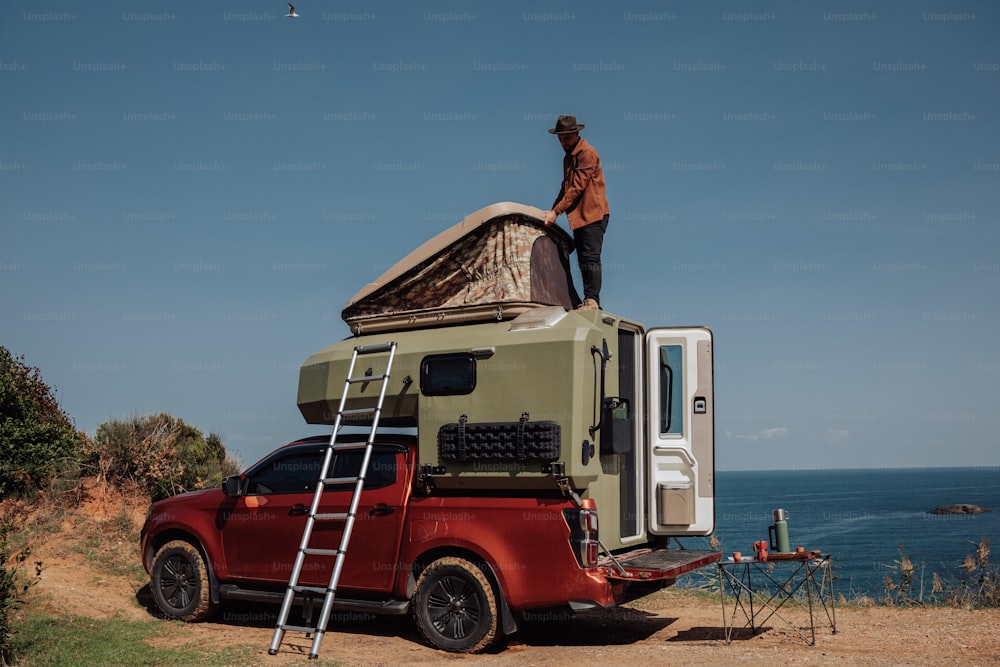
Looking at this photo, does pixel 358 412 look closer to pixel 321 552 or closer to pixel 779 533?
pixel 321 552

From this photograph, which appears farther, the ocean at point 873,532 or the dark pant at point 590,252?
the ocean at point 873,532

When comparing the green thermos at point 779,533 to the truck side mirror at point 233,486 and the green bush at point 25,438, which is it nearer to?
the truck side mirror at point 233,486

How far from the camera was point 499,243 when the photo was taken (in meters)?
8.87

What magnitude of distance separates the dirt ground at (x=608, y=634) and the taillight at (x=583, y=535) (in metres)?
0.87

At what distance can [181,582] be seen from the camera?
9.36m

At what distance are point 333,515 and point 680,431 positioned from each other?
3.54 meters

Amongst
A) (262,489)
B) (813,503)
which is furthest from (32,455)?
(813,503)

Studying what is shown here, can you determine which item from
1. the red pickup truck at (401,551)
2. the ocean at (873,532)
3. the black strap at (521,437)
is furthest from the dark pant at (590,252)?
the ocean at (873,532)

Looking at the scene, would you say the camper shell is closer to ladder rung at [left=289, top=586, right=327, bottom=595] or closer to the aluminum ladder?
the aluminum ladder

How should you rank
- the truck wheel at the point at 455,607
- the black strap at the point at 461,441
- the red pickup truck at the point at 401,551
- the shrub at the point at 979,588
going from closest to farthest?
the red pickup truck at the point at 401,551
the truck wheel at the point at 455,607
the black strap at the point at 461,441
the shrub at the point at 979,588

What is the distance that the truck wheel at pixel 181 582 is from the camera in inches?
361

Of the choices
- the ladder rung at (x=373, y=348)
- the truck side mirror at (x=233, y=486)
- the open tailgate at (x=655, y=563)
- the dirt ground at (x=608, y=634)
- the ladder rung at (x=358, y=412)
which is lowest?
the dirt ground at (x=608, y=634)

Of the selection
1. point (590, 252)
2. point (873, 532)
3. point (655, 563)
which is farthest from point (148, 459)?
point (873, 532)

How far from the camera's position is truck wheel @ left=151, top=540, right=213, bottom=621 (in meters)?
9.16
